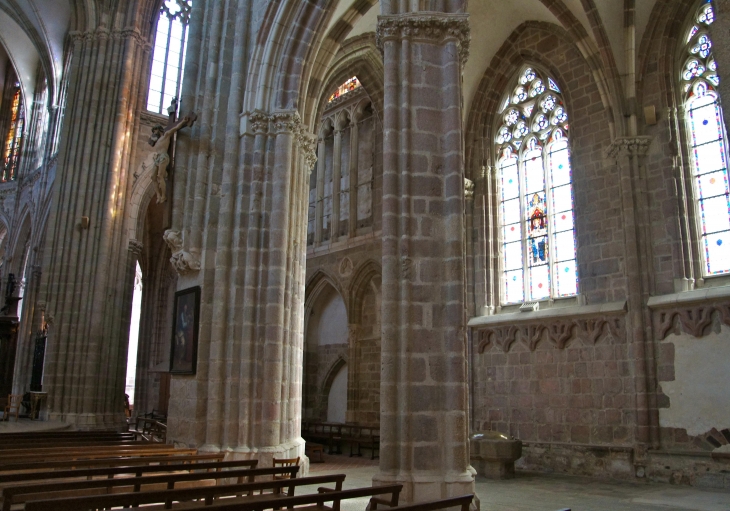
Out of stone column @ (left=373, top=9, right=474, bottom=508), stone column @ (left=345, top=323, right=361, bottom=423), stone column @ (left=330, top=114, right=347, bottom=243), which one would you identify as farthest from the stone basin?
stone column @ (left=330, top=114, right=347, bottom=243)

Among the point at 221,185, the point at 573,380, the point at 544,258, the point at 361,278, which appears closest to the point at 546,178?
the point at 544,258

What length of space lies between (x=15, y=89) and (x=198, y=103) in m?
21.8

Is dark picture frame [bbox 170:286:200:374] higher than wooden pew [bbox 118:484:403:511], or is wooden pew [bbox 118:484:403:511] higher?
dark picture frame [bbox 170:286:200:374]

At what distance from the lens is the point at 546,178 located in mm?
14844

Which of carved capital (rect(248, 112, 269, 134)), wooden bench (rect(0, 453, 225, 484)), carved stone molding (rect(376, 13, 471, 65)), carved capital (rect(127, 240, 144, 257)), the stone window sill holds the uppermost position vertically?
carved capital (rect(248, 112, 269, 134))

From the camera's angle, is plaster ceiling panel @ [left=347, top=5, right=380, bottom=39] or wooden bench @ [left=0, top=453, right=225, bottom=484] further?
plaster ceiling panel @ [left=347, top=5, right=380, bottom=39]

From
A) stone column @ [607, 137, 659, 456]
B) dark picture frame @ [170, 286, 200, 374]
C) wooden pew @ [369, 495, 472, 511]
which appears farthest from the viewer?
stone column @ [607, 137, 659, 456]

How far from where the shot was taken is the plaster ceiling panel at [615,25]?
13.0 m

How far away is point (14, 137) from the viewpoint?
92.1 feet

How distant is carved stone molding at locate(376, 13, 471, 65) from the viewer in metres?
7.45

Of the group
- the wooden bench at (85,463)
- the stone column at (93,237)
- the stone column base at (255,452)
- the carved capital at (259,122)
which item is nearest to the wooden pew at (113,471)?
the wooden bench at (85,463)

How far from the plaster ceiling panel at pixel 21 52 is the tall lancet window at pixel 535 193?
2039cm

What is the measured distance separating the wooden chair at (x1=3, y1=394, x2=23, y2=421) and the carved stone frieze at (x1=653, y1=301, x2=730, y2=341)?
52.0 ft

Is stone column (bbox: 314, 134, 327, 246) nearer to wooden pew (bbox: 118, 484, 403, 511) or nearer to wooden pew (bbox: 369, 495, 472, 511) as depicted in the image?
wooden pew (bbox: 118, 484, 403, 511)
